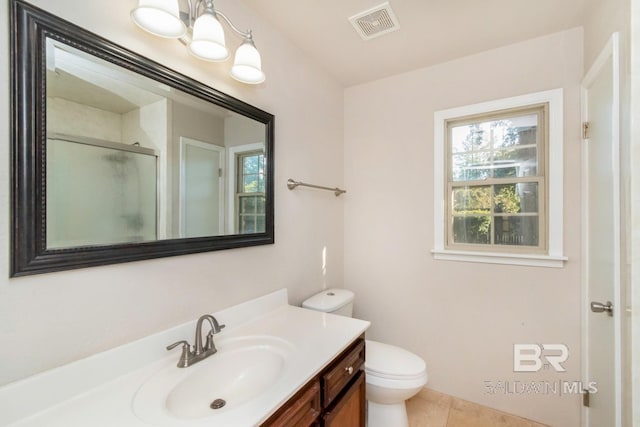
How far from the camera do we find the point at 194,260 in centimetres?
121

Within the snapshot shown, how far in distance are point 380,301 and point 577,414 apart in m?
1.32

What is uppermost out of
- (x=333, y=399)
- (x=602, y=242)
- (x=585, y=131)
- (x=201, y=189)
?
(x=585, y=131)

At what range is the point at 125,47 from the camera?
3.22ft

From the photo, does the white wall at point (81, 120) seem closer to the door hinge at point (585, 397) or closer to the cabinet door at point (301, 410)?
the cabinet door at point (301, 410)

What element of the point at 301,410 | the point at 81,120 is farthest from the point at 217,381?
the point at 81,120

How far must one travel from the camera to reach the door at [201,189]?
3.86 feet

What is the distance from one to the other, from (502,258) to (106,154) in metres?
2.19

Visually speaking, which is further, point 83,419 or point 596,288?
point 596,288

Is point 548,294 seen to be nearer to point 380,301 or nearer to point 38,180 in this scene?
point 380,301

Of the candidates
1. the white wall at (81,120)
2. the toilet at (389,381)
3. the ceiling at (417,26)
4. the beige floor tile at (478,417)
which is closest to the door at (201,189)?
the white wall at (81,120)

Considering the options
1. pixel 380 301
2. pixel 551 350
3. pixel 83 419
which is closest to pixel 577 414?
pixel 551 350

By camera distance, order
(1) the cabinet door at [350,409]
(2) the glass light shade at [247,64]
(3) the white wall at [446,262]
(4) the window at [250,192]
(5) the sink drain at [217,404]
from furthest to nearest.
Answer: (3) the white wall at [446,262] < (4) the window at [250,192] < (2) the glass light shade at [247,64] < (1) the cabinet door at [350,409] < (5) the sink drain at [217,404]

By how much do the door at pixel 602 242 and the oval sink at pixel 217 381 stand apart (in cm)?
144

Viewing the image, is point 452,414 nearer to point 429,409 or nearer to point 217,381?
point 429,409
